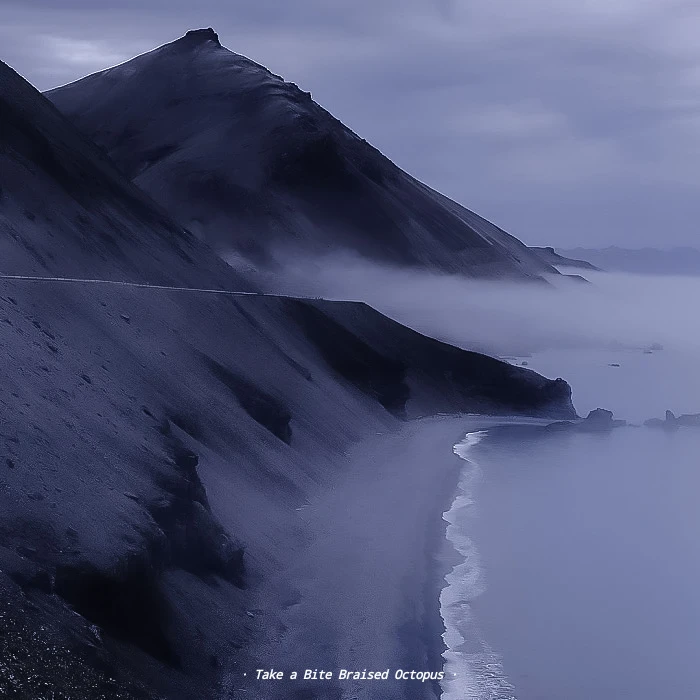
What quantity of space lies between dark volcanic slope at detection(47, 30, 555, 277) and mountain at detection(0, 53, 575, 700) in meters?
33.0

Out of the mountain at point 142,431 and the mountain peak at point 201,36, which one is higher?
the mountain peak at point 201,36

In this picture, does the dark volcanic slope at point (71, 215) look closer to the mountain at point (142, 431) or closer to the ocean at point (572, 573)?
the mountain at point (142, 431)

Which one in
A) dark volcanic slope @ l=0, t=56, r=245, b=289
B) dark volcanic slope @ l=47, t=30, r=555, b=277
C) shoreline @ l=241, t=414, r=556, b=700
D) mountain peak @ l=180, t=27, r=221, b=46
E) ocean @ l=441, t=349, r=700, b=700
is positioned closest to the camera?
shoreline @ l=241, t=414, r=556, b=700

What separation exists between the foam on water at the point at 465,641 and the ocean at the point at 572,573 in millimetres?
26

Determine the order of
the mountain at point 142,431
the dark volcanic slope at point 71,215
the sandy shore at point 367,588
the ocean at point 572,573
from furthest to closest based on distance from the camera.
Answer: the dark volcanic slope at point 71,215, the ocean at point 572,573, the sandy shore at point 367,588, the mountain at point 142,431

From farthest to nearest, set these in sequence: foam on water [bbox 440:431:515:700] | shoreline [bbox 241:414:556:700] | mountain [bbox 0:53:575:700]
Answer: shoreline [bbox 241:414:556:700] → foam on water [bbox 440:431:515:700] → mountain [bbox 0:53:575:700]

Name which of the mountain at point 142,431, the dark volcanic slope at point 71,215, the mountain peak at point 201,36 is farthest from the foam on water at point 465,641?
the mountain peak at point 201,36

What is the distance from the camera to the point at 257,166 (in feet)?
262

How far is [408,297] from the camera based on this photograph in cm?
6531

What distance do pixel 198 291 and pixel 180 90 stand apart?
6842 cm

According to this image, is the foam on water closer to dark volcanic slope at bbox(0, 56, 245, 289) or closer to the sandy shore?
the sandy shore

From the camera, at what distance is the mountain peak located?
105 m

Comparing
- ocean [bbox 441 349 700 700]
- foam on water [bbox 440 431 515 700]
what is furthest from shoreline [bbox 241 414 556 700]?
ocean [bbox 441 349 700 700]

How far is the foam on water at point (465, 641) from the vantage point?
43.9 ft
